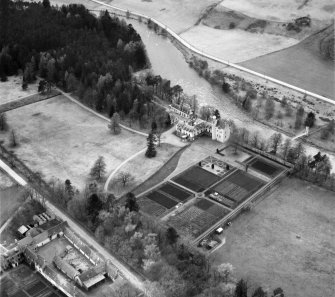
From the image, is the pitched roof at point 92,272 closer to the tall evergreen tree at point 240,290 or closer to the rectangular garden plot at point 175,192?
the tall evergreen tree at point 240,290

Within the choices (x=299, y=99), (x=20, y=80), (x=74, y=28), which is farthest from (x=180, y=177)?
(x=74, y=28)

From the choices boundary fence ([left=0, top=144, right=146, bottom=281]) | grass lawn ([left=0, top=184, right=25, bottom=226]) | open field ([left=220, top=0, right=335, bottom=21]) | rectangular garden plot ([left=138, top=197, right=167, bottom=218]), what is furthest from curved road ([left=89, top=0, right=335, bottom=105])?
grass lawn ([left=0, top=184, right=25, bottom=226])

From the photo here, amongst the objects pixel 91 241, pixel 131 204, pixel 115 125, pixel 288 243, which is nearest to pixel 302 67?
pixel 115 125

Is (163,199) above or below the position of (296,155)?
below

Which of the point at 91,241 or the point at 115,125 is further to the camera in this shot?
the point at 115,125

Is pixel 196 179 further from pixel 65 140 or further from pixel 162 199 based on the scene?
pixel 65 140

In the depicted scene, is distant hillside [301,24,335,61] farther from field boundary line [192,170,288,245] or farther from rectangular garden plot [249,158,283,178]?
field boundary line [192,170,288,245]
